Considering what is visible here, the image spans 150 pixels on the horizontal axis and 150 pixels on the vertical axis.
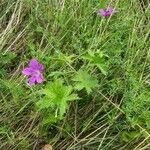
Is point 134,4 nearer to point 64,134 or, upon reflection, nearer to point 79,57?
point 79,57

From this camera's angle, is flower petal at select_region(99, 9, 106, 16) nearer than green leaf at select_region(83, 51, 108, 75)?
No

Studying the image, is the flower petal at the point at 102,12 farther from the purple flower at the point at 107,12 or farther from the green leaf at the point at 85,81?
the green leaf at the point at 85,81

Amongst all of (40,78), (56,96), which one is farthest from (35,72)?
(56,96)

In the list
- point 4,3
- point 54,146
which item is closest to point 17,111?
point 54,146

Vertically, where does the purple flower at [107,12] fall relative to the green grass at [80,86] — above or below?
above

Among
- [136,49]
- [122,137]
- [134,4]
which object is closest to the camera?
[122,137]

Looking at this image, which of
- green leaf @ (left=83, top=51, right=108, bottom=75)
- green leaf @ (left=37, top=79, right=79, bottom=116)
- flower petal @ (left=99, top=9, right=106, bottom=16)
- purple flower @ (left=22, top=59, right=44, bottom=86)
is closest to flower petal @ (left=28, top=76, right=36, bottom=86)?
purple flower @ (left=22, top=59, right=44, bottom=86)

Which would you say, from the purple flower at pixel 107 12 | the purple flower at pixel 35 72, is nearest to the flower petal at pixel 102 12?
the purple flower at pixel 107 12

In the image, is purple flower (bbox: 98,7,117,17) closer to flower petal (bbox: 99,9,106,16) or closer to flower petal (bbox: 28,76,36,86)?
flower petal (bbox: 99,9,106,16)
